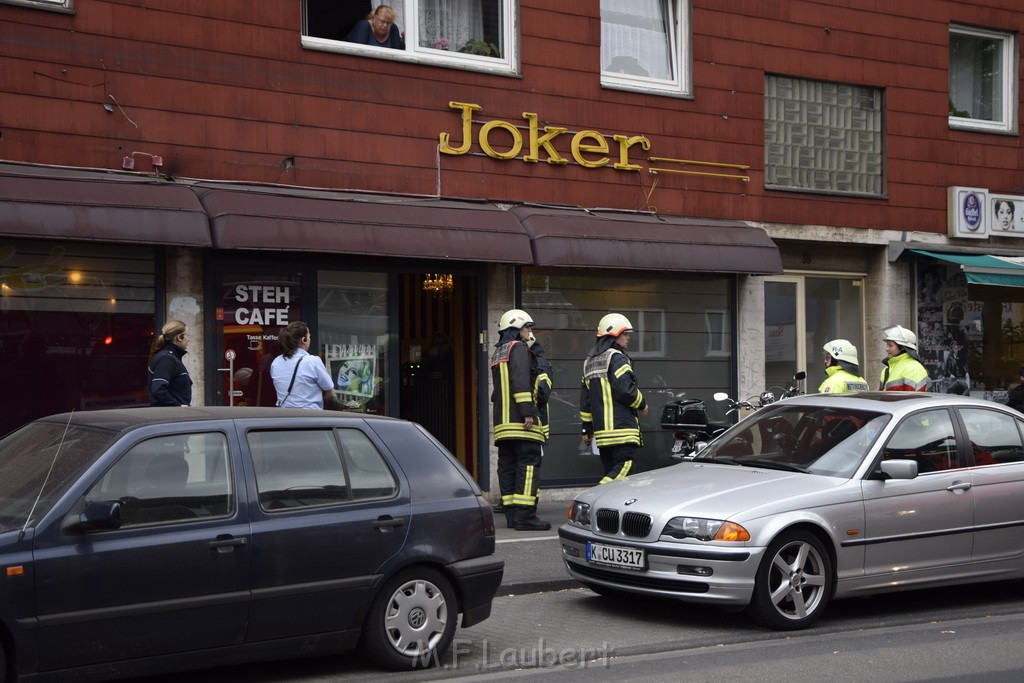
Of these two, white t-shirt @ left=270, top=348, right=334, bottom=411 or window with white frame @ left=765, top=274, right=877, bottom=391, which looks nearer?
white t-shirt @ left=270, top=348, right=334, bottom=411

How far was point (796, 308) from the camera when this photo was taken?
52.5 feet

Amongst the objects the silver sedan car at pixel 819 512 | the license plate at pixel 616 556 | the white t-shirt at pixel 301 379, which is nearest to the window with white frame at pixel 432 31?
the white t-shirt at pixel 301 379

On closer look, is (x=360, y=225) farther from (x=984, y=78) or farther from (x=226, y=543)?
(x=984, y=78)

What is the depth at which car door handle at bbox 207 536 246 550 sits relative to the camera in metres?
5.95

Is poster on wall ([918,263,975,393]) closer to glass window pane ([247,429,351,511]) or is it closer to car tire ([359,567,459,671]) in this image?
car tire ([359,567,459,671])

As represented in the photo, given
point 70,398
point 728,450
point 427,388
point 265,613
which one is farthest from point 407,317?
point 265,613

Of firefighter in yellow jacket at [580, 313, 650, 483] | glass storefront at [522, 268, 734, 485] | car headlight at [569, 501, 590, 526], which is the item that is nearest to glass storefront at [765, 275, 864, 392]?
glass storefront at [522, 268, 734, 485]

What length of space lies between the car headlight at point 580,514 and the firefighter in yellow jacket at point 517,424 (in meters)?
2.57

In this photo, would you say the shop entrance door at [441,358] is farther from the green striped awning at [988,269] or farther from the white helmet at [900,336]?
the green striped awning at [988,269]

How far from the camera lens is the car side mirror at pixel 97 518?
5520mm

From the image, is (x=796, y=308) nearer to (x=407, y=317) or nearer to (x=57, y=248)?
(x=407, y=317)

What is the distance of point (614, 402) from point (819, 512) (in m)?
3.84

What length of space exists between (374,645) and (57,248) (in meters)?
5.80

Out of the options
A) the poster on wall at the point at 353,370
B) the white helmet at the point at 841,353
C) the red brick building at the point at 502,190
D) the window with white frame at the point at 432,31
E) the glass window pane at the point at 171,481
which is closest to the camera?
the glass window pane at the point at 171,481
